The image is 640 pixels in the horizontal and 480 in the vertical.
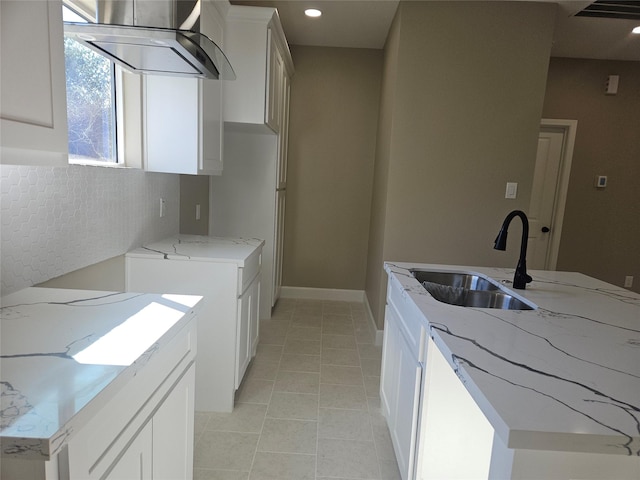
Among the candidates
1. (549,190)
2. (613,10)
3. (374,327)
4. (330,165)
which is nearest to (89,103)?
(374,327)

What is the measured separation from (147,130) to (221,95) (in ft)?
2.13

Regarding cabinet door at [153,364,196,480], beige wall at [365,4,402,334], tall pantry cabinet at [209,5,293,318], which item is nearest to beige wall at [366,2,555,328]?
beige wall at [365,4,402,334]

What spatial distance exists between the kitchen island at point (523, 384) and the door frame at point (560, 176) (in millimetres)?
2592

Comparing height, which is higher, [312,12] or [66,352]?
[312,12]

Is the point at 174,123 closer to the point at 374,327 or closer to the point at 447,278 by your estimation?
the point at 447,278

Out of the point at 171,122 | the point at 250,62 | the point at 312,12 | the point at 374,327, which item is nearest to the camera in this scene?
the point at 171,122

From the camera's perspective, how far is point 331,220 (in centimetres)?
447

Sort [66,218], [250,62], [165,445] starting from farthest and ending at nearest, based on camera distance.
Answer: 1. [250,62]
2. [66,218]
3. [165,445]

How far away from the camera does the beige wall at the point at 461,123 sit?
3012 millimetres

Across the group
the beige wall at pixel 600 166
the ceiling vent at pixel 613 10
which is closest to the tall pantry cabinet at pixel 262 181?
the ceiling vent at pixel 613 10

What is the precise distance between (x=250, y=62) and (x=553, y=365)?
8.70ft

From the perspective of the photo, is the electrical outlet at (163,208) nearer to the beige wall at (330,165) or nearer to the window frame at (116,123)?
the window frame at (116,123)

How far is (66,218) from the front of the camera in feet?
5.18

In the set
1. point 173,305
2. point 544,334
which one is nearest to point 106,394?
point 173,305
